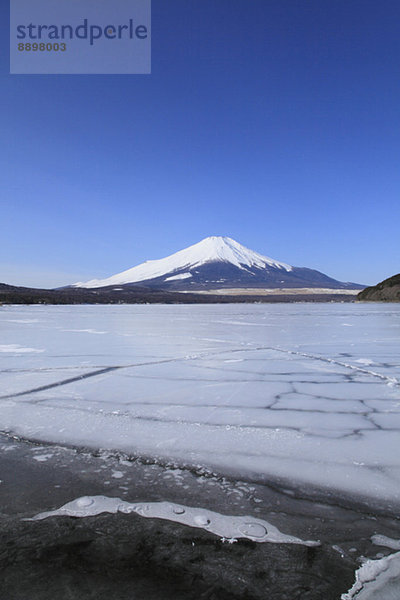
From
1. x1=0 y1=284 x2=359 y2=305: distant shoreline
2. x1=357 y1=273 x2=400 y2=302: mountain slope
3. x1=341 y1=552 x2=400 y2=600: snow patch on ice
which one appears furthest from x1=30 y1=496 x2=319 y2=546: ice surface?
x1=357 y1=273 x2=400 y2=302: mountain slope

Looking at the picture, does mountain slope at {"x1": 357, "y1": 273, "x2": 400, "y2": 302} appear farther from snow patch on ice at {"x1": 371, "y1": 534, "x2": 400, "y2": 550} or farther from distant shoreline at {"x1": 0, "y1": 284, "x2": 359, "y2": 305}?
snow patch on ice at {"x1": 371, "y1": 534, "x2": 400, "y2": 550}

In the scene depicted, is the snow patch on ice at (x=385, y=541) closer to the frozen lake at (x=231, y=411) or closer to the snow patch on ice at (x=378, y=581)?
the snow patch on ice at (x=378, y=581)

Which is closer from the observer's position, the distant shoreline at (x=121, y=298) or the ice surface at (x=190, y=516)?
the ice surface at (x=190, y=516)

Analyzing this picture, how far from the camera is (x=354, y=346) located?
7.76m

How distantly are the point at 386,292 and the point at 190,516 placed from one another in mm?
63542

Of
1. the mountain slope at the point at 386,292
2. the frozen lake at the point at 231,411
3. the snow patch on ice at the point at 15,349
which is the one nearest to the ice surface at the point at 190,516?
the frozen lake at the point at 231,411

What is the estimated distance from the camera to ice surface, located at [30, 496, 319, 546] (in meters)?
1.59

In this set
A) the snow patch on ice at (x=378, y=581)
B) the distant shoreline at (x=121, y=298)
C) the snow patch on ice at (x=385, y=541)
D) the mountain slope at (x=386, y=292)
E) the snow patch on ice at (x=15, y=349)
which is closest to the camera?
the snow patch on ice at (x=378, y=581)

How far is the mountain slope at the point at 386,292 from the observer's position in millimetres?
55844

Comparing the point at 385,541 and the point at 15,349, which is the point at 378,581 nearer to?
the point at 385,541

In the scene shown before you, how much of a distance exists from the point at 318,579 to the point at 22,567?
105 centimetres

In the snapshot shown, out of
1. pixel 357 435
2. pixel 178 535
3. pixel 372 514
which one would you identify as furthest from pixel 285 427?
pixel 178 535

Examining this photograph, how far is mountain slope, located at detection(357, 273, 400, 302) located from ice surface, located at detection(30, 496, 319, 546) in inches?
2323

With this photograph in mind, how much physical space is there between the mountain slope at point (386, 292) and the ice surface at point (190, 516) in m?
59.0
